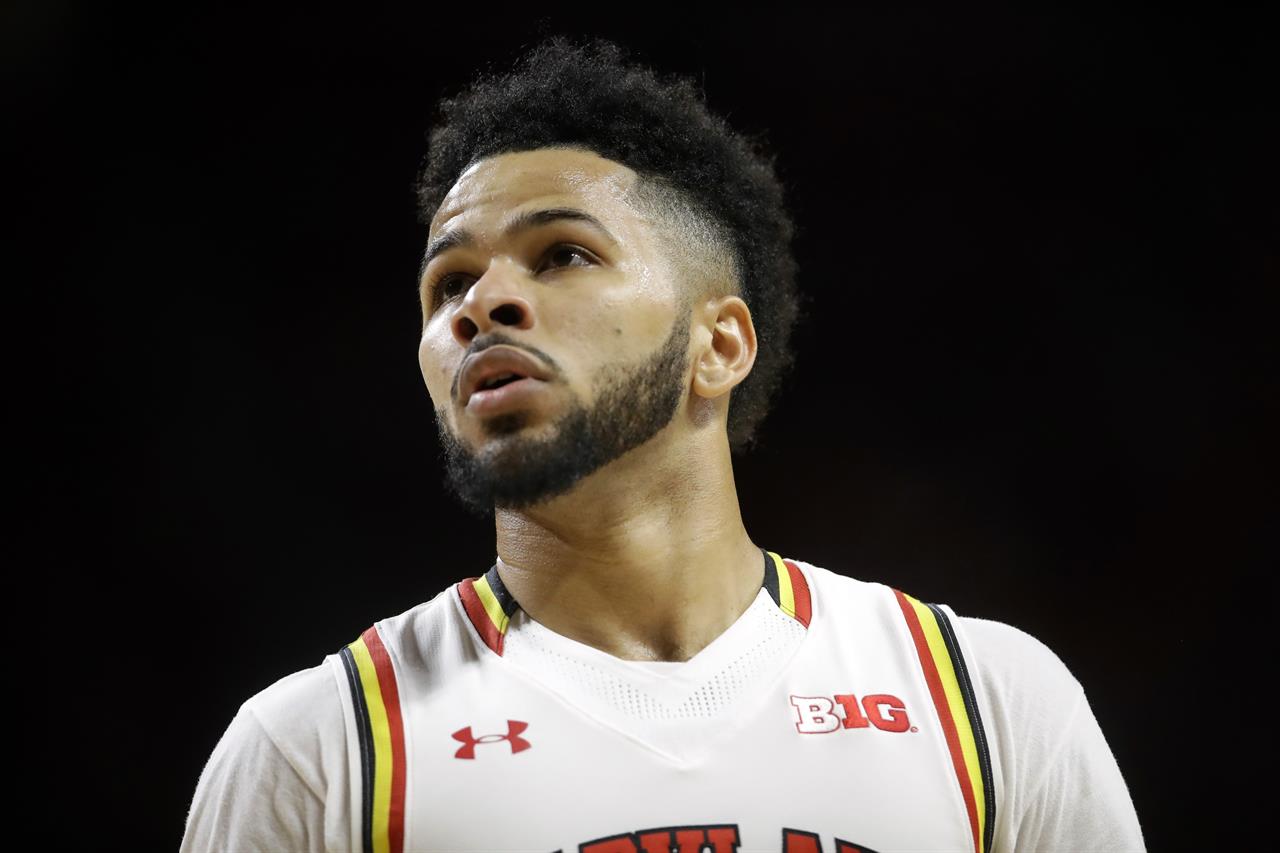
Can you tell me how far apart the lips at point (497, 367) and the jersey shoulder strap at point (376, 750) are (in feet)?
1.05

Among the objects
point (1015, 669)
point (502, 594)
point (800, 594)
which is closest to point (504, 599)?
point (502, 594)

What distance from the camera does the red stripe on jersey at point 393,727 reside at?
1289 mm

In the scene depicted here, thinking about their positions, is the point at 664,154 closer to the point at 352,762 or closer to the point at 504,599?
the point at 504,599

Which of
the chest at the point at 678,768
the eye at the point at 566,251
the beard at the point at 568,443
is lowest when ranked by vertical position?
the chest at the point at 678,768

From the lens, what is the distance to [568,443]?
1380 millimetres

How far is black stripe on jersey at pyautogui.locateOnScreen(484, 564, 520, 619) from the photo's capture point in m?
1.51

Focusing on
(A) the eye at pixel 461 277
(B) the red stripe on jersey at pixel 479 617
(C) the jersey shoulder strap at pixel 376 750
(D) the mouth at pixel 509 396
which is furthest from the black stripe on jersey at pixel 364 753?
(A) the eye at pixel 461 277

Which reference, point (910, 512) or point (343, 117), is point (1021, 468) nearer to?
point (910, 512)

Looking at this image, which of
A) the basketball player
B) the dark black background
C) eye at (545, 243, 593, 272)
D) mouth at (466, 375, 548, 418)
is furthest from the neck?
the dark black background

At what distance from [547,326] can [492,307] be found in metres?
0.07

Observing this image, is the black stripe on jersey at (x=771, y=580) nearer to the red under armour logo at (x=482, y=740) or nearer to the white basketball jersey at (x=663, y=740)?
the white basketball jersey at (x=663, y=740)

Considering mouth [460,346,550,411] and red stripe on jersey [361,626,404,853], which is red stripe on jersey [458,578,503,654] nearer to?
red stripe on jersey [361,626,404,853]

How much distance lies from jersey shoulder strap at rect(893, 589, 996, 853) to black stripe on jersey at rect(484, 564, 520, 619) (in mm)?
484

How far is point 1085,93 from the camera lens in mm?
2562
